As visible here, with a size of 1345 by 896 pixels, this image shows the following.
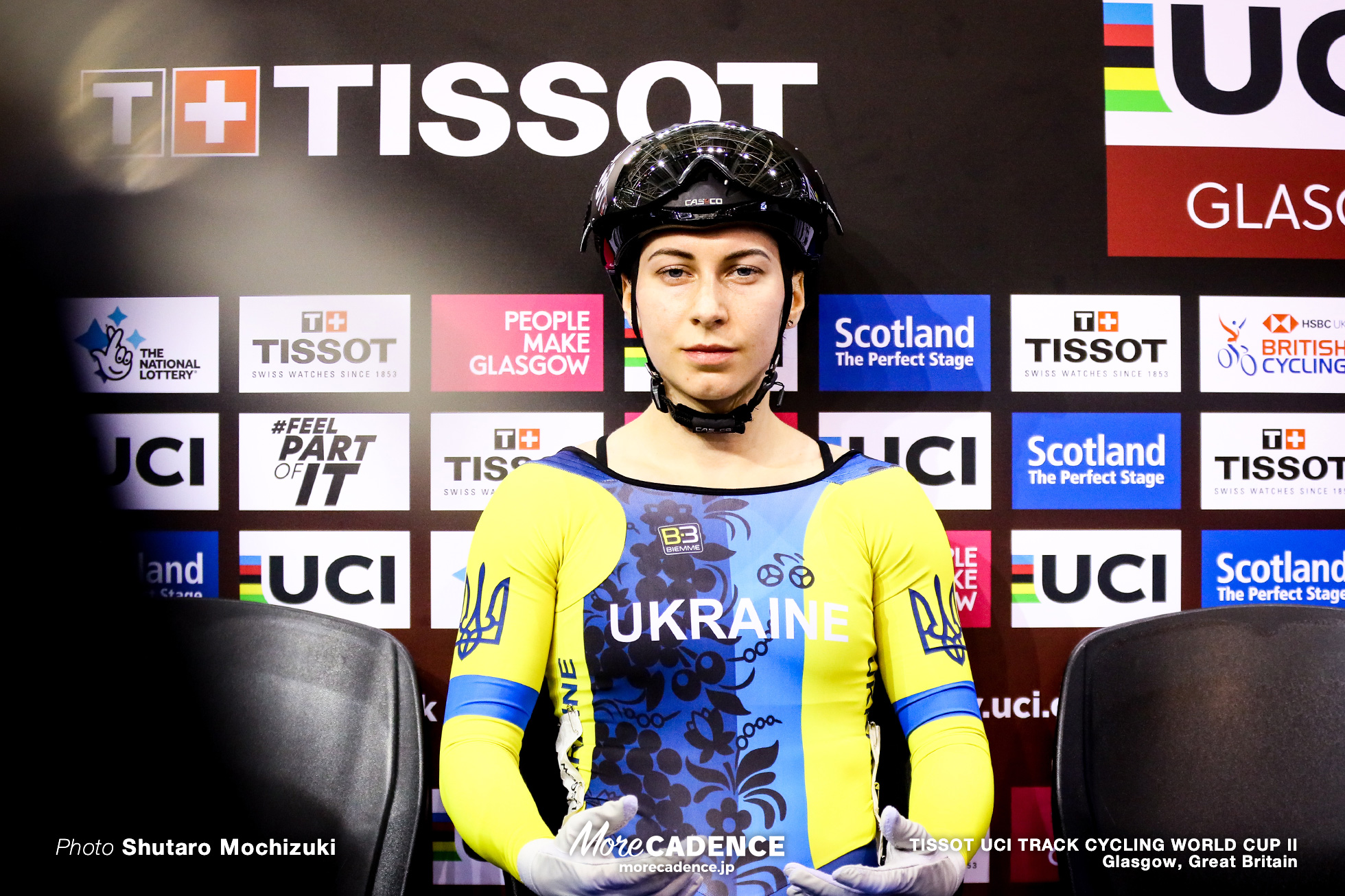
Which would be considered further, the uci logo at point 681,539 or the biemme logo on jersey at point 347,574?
the biemme logo on jersey at point 347,574

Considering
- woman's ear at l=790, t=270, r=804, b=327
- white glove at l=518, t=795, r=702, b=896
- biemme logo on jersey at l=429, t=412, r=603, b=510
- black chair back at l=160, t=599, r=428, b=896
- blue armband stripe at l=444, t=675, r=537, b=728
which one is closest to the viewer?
white glove at l=518, t=795, r=702, b=896

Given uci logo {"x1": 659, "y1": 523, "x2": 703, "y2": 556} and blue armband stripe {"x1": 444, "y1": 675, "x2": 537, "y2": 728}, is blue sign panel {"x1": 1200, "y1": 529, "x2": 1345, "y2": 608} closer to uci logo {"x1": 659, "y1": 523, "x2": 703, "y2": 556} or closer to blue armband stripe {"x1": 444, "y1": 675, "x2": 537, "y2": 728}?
uci logo {"x1": 659, "y1": 523, "x2": 703, "y2": 556}

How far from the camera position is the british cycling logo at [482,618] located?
1420 millimetres

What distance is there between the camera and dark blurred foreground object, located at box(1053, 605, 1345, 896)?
179 centimetres

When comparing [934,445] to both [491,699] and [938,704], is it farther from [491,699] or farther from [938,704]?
[491,699]

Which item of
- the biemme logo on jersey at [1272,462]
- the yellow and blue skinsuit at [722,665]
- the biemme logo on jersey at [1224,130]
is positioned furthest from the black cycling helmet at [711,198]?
the biemme logo on jersey at [1272,462]

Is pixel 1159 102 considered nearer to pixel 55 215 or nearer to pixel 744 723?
pixel 744 723

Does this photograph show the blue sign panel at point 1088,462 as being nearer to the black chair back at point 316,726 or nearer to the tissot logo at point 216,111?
the black chair back at point 316,726

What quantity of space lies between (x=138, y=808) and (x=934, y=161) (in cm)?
242

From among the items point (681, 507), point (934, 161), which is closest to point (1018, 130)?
point (934, 161)

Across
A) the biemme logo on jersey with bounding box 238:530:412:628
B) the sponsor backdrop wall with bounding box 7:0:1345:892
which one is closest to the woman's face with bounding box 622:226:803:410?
the sponsor backdrop wall with bounding box 7:0:1345:892

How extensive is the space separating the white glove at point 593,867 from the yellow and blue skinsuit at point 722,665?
0.12m

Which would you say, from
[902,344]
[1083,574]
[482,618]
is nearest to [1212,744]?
[1083,574]

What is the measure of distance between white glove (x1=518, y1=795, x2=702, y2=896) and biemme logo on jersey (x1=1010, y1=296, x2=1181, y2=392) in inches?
54.3
